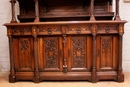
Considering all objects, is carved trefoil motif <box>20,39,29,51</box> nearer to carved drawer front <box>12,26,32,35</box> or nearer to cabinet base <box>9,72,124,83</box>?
carved drawer front <box>12,26,32,35</box>

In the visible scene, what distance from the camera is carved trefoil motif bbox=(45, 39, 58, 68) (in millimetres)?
2625

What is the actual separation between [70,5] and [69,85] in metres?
1.41

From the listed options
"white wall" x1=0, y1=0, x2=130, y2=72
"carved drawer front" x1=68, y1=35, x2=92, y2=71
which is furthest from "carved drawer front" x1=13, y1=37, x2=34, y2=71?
"white wall" x1=0, y1=0, x2=130, y2=72

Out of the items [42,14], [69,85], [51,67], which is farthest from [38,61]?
[42,14]

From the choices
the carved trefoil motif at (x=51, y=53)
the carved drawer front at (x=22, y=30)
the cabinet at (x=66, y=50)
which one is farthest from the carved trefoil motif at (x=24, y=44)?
the carved trefoil motif at (x=51, y=53)

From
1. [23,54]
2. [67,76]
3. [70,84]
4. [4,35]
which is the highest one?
[4,35]

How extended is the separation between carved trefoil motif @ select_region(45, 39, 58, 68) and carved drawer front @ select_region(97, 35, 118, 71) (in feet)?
2.16

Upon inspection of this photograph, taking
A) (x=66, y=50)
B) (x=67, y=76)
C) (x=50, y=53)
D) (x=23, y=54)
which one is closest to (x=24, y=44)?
(x=23, y=54)

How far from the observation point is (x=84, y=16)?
9.46 feet

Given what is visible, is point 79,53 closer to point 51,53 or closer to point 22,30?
point 51,53

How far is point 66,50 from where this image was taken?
2.62 metres

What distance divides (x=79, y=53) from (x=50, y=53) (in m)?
0.45

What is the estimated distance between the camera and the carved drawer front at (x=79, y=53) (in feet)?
8.52

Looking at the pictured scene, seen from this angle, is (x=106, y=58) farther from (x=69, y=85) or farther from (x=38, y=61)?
(x=38, y=61)
